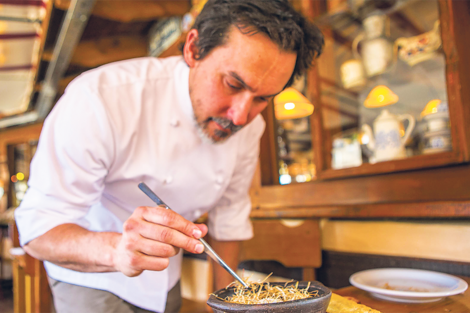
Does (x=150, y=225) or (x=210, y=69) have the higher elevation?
(x=210, y=69)

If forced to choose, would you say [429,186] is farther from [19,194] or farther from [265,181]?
[19,194]

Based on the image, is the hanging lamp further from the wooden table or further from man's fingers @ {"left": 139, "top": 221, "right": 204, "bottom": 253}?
man's fingers @ {"left": 139, "top": 221, "right": 204, "bottom": 253}

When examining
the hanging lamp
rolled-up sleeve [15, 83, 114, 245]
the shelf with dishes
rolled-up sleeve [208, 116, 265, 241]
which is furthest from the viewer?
the hanging lamp

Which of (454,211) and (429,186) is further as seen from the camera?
(429,186)

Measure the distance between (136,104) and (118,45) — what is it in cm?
333

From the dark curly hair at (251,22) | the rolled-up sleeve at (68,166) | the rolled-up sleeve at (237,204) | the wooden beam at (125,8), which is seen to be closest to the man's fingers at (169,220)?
the rolled-up sleeve at (68,166)

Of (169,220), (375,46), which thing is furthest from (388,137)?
(169,220)

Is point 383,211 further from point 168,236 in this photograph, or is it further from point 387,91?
point 168,236

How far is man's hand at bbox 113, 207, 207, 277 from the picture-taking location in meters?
0.75

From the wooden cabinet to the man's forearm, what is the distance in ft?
3.22

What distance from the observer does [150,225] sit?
29.5 inches

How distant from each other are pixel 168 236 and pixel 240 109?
19.1 inches

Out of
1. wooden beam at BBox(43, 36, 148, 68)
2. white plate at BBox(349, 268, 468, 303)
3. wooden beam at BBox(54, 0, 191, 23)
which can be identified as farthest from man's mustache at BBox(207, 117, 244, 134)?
wooden beam at BBox(43, 36, 148, 68)

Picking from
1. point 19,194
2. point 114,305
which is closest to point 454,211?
point 114,305
